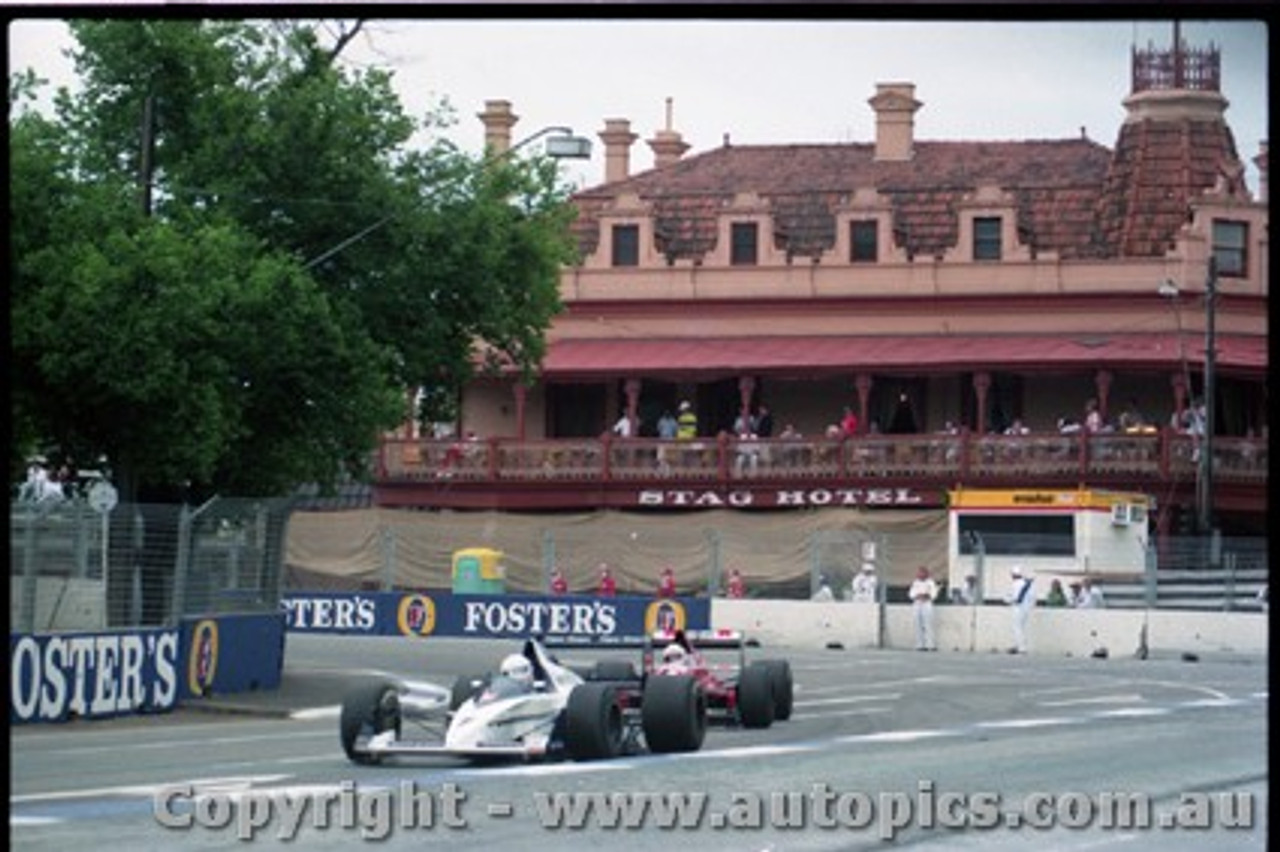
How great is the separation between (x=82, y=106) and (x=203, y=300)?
4.66 m

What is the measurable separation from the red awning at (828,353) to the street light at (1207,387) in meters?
1.45

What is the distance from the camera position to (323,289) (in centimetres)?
3303

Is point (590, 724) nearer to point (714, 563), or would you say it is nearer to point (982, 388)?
point (714, 563)

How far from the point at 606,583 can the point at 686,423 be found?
4619 mm

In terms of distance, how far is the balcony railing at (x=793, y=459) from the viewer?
128 ft

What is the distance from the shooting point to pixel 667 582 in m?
48.4

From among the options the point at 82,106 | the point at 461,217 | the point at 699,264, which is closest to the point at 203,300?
the point at 82,106

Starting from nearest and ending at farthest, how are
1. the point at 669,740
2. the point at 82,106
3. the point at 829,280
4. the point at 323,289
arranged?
the point at 669,740 < the point at 82,106 < the point at 323,289 < the point at 829,280

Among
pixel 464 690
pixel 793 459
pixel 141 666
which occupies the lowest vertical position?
pixel 141 666

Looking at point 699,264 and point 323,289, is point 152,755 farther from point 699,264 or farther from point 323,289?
point 699,264

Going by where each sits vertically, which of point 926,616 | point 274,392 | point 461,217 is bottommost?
point 926,616

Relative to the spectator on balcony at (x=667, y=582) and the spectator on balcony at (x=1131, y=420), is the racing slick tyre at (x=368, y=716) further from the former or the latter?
the spectator on balcony at (x=667, y=582)

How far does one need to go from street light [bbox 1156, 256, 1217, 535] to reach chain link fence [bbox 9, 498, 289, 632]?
1041 centimetres

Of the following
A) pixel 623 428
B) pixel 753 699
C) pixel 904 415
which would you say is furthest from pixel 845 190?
pixel 753 699
